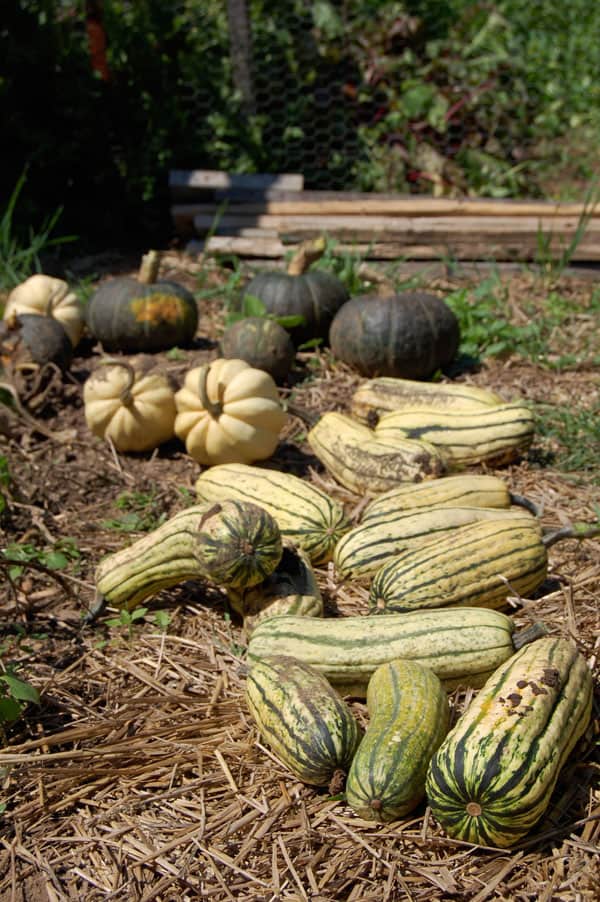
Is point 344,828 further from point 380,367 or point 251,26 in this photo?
point 251,26

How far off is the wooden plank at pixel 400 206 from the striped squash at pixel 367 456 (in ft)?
12.1

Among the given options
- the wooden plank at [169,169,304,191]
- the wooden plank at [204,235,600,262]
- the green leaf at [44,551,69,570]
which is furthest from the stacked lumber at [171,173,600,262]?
the green leaf at [44,551,69,570]

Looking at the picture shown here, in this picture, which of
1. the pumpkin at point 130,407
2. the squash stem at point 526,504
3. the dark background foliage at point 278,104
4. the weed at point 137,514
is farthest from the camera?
the dark background foliage at point 278,104

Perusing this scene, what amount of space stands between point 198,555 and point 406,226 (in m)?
4.91

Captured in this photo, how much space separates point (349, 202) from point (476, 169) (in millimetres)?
2093

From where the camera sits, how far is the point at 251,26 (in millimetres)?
8953

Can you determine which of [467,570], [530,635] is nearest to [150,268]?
[467,570]

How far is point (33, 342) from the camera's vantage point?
540 cm

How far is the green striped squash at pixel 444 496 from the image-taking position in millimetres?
3621

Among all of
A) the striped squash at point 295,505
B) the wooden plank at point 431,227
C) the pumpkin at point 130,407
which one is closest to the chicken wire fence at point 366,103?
the wooden plank at point 431,227

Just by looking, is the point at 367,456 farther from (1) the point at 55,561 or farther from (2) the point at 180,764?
(2) the point at 180,764

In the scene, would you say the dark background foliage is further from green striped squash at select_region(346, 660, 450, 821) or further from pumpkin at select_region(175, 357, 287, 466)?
green striped squash at select_region(346, 660, 450, 821)

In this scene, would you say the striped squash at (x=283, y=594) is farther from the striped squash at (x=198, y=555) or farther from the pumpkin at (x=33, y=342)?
the pumpkin at (x=33, y=342)

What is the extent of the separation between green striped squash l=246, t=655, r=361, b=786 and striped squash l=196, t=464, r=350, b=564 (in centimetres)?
92
